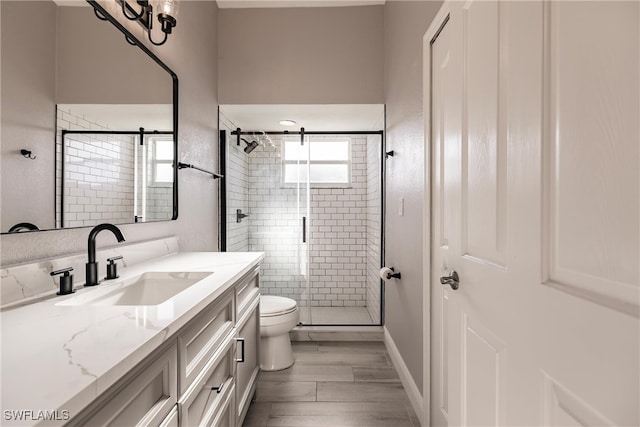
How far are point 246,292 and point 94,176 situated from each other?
88 centimetres

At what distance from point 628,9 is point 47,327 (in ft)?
4.10

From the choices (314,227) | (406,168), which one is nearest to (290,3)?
(406,168)

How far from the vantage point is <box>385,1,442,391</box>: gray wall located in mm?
1836

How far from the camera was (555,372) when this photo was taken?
1.97ft

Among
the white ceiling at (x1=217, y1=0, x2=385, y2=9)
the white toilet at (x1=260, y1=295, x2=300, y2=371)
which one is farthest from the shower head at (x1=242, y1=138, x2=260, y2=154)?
the white toilet at (x1=260, y1=295, x2=300, y2=371)

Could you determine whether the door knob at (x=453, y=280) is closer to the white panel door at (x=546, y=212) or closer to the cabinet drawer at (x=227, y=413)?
the white panel door at (x=546, y=212)

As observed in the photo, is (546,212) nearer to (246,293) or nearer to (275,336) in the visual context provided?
(246,293)

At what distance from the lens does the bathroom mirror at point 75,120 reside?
0.94 m

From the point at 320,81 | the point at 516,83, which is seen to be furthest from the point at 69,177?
the point at 320,81

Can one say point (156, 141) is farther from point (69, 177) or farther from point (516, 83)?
point (516, 83)

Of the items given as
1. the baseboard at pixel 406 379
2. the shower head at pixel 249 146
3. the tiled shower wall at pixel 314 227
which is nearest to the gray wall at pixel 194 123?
the tiled shower wall at pixel 314 227

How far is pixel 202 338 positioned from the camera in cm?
106

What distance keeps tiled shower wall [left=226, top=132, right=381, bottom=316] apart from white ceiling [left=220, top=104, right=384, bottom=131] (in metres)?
0.18

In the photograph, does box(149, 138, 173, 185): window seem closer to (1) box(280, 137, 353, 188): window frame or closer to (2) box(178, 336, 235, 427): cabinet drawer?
(2) box(178, 336, 235, 427): cabinet drawer
